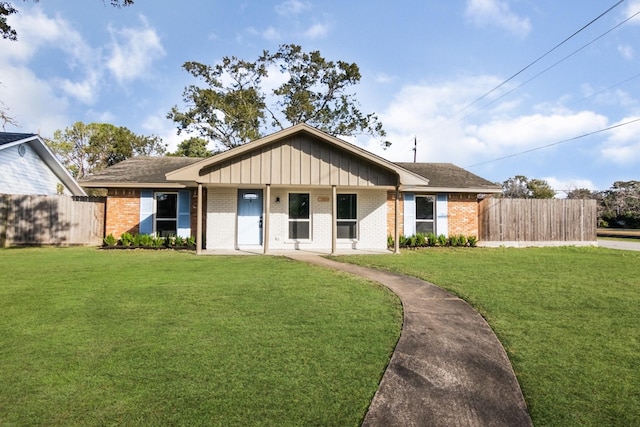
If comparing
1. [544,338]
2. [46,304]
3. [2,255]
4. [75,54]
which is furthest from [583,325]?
[75,54]

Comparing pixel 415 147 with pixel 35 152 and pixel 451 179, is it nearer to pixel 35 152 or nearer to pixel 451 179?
pixel 451 179

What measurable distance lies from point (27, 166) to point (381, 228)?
1811 cm

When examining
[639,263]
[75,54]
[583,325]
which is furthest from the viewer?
[75,54]

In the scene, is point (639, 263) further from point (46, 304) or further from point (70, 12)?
point (70, 12)

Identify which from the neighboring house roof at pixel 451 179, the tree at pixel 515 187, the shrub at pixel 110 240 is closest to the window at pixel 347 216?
the neighboring house roof at pixel 451 179

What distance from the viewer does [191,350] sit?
379cm

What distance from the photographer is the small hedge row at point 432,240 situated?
49.1ft

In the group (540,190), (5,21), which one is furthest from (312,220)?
A: (540,190)

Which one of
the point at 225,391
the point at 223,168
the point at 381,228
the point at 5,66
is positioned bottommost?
the point at 225,391

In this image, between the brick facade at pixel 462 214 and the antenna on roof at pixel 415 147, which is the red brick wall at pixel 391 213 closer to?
the brick facade at pixel 462 214

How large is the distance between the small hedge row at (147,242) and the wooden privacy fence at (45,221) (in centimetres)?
171

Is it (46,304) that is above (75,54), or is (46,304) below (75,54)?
below

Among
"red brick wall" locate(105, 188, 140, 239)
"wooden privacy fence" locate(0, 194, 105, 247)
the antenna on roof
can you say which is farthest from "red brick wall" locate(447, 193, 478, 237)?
the antenna on roof

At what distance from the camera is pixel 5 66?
1169 centimetres
